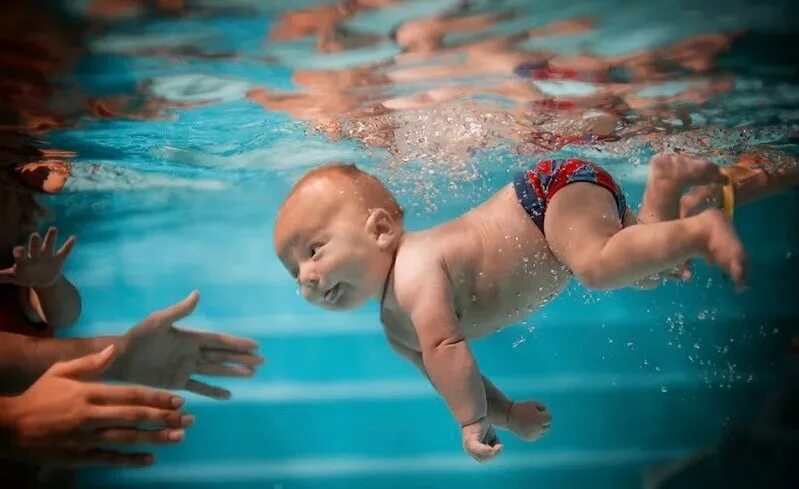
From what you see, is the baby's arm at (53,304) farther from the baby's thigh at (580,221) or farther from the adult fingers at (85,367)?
the baby's thigh at (580,221)

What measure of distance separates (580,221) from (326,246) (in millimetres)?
1745

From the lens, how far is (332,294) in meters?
5.18

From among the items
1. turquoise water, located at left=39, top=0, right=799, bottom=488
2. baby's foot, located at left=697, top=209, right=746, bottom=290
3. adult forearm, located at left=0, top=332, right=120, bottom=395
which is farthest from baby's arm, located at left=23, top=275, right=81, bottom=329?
baby's foot, located at left=697, top=209, right=746, bottom=290

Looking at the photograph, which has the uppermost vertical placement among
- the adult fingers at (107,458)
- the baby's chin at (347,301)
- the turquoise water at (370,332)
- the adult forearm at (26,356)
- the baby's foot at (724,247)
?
the baby's foot at (724,247)

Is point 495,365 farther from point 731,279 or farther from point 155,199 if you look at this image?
point 731,279

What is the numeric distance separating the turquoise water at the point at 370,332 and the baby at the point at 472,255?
333cm

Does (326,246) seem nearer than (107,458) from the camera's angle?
No

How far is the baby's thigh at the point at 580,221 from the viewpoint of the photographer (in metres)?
4.79

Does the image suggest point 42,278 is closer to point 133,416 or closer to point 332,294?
point 133,416

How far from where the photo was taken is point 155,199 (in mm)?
12062

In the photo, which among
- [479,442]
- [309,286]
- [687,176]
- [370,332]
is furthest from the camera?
[370,332]

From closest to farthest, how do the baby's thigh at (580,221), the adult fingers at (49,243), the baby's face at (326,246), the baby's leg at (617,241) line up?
the baby's leg at (617,241) → the baby's thigh at (580,221) → the baby's face at (326,246) → the adult fingers at (49,243)

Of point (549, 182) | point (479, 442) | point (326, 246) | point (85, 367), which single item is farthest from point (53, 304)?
point (549, 182)

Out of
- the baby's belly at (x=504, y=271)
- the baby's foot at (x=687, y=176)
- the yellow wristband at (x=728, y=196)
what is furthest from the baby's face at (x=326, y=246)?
the yellow wristband at (x=728, y=196)
